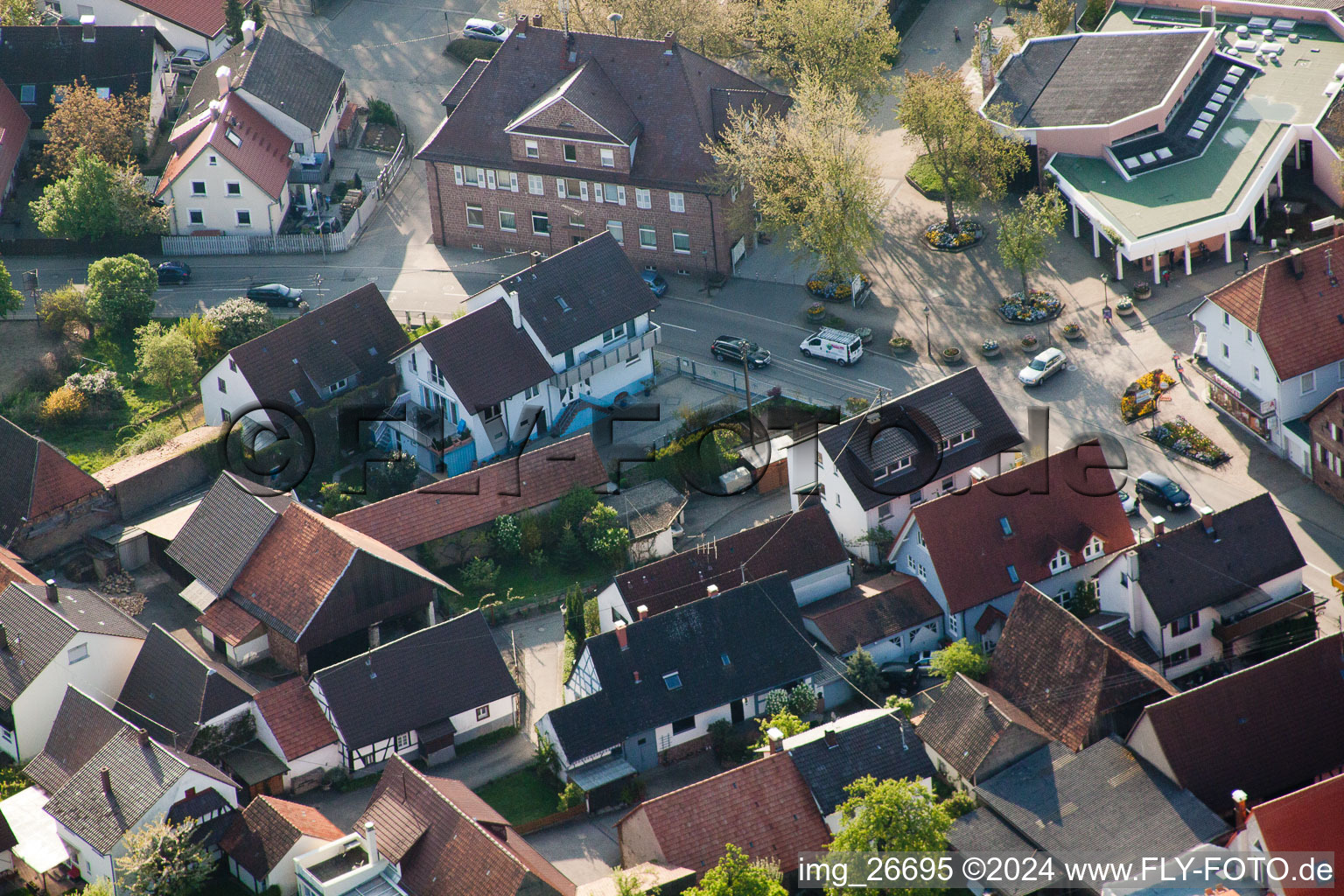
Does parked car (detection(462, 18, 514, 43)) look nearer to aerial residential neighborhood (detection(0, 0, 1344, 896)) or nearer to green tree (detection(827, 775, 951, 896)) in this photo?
aerial residential neighborhood (detection(0, 0, 1344, 896))

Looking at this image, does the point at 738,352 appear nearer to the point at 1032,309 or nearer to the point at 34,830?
the point at 1032,309

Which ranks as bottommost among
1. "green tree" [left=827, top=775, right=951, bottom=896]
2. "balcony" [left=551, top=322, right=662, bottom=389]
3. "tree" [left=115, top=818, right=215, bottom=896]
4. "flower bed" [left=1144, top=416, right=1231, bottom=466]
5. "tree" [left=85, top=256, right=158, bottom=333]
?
"tree" [left=115, top=818, right=215, bottom=896]

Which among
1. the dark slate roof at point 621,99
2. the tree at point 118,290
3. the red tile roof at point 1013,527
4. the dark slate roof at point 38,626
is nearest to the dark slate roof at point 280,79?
the dark slate roof at point 621,99

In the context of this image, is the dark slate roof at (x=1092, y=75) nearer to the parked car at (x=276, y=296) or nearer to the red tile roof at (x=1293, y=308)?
the red tile roof at (x=1293, y=308)

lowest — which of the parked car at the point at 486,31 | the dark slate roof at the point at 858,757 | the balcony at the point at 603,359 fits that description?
the dark slate roof at the point at 858,757

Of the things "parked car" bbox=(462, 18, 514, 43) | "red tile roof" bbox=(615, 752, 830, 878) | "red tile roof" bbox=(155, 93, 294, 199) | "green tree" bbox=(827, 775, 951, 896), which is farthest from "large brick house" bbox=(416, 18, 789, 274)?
"green tree" bbox=(827, 775, 951, 896)

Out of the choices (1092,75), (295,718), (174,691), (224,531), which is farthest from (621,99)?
(174,691)

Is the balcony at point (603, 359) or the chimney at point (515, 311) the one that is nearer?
the chimney at point (515, 311)
